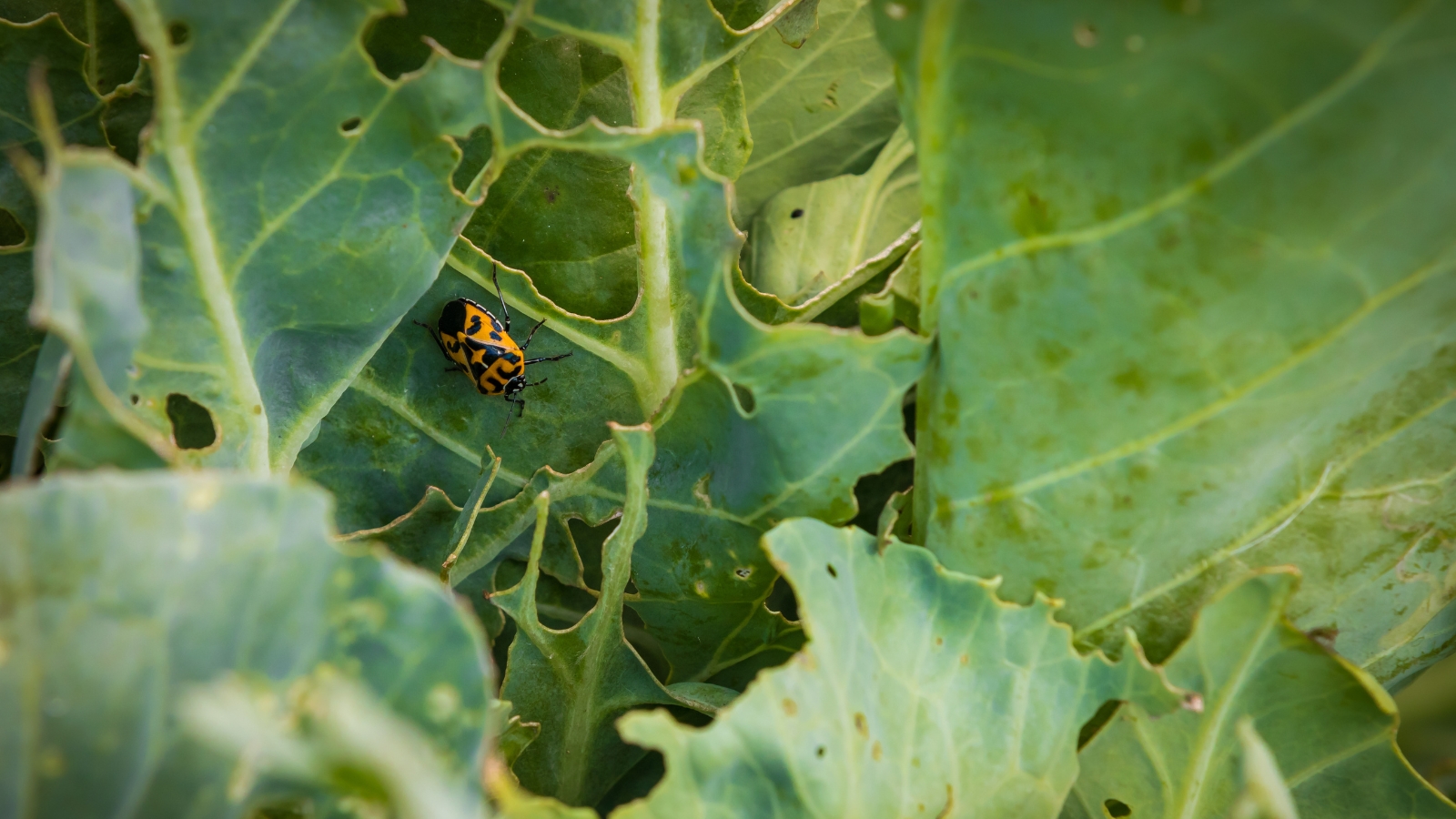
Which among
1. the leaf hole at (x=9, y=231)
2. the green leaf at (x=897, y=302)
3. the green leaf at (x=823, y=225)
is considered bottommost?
the leaf hole at (x=9, y=231)

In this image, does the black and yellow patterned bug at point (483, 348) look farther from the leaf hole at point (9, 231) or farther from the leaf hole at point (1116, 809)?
the leaf hole at point (1116, 809)

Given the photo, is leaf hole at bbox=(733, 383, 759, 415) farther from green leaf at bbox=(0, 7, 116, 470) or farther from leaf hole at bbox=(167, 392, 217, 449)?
green leaf at bbox=(0, 7, 116, 470)

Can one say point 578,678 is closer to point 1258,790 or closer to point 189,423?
point 189,423

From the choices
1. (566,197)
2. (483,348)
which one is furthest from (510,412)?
(566,197)

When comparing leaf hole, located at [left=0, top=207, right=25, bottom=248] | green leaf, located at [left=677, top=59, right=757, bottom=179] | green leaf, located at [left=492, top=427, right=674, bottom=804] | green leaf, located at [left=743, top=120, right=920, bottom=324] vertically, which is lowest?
green leaf, located at [left=492, top=427, right=674, bottom=804]

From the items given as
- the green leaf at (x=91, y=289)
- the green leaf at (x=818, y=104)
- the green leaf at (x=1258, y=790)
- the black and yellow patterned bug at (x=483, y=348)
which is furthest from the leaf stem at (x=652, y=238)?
the green leaf at (x=1258, y=790)

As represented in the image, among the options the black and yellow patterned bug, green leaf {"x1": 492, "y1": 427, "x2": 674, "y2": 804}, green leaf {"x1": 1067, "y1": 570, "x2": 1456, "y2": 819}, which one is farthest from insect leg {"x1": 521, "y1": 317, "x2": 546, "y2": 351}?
green leaf {"x1": 1067, "y1": 570, "x2": 1456, "y2": 819}
